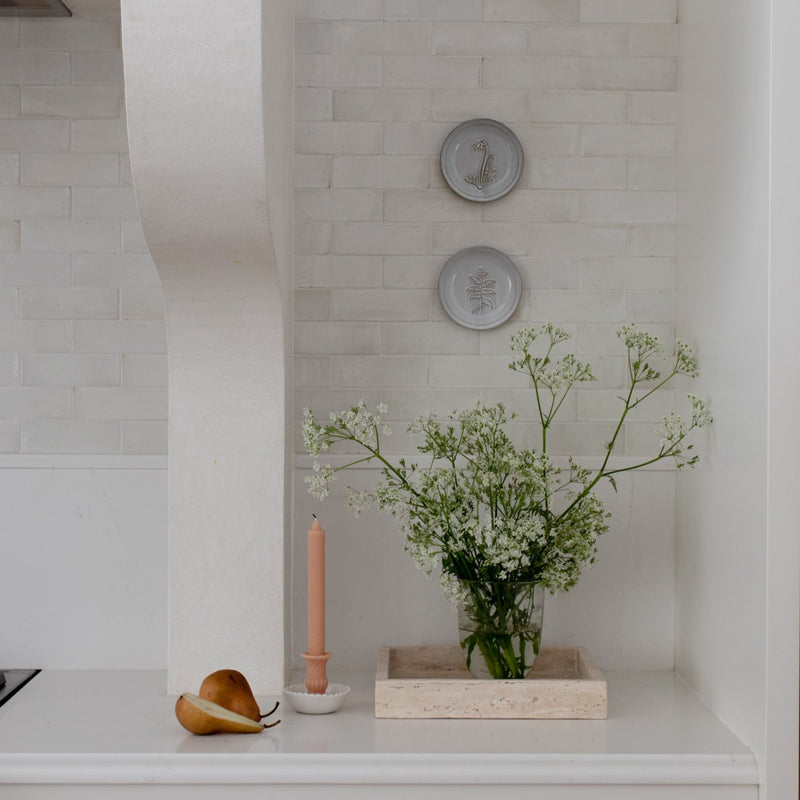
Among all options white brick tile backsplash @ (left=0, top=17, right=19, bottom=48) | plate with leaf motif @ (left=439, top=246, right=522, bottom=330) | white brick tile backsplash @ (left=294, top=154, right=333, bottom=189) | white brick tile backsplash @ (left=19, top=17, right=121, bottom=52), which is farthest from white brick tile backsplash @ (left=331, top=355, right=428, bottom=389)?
white brick tile backsplash @ (left=0, top=17, right=19, bottom=48)

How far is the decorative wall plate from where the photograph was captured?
215cm

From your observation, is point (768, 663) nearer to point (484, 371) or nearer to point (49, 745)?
point (484, 371)

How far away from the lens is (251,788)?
1.58m

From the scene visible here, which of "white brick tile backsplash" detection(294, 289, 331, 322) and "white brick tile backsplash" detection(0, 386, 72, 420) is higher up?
"white brick tile backsplash" detection(294, 289, 331, 322)

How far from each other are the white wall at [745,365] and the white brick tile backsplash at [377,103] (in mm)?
566

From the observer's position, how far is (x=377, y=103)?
2164 millimetres

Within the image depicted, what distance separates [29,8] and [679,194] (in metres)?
1.38

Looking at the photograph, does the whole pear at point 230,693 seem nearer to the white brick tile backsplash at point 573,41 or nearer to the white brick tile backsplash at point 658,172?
the white brick tile backsplash at point 658,172

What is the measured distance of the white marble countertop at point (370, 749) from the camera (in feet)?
5.17

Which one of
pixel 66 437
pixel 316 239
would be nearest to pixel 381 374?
pixel 316 239

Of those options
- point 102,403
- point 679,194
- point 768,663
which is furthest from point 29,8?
point 768,663

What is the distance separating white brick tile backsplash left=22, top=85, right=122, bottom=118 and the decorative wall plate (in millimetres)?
711

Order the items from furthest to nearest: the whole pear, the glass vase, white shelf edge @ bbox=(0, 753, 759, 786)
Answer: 1. the glass vase
2. the whole pear
3. white shelf edge @ bbox=(0, 753, 759, 786)

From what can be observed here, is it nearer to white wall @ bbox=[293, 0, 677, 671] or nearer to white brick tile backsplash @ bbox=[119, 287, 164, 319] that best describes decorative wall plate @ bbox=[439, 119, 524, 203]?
white wall @ bbox=[293, 0, 677, 671]
